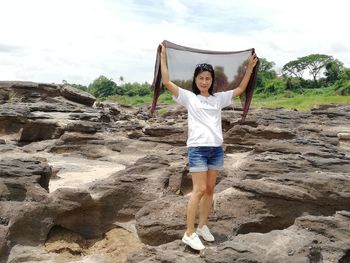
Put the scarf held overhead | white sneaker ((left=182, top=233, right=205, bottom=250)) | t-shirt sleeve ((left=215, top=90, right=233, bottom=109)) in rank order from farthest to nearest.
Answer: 1. the scarf held overhead
2. t-shirt sleeve ((left=215, top=90, right=233, bottom=109))
3. white sneaker ((left=182, top=233, right=205, bottom=250))

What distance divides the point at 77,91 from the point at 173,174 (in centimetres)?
1618

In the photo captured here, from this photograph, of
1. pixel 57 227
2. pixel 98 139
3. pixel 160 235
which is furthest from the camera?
pixel 98 139

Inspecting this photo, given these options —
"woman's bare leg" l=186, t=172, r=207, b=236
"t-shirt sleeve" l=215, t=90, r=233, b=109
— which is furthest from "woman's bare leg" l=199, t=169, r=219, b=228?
"t-shirt sleeve" l=215, t=90, r=233, b=109

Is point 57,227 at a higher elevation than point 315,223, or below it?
below

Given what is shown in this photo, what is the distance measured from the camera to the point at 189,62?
5.64 m

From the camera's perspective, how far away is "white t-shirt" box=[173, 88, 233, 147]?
16.3ft

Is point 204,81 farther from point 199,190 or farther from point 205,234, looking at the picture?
point 205,234

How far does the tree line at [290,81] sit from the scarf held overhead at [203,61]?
42.6 metres

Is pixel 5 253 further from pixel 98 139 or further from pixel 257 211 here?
pixel 98 139

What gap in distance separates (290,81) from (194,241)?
57613 mm

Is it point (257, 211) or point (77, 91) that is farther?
point (77, 91)

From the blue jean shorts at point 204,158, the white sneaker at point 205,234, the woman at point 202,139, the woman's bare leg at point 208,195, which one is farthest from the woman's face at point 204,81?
the white sneaker at point 205,234

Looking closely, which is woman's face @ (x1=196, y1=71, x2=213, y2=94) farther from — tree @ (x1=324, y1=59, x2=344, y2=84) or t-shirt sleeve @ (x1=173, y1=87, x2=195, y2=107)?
tree @ (x1=324, y1=59, x2=344, y2=84)

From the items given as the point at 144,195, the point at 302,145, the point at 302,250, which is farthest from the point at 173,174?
the point at 302,250
